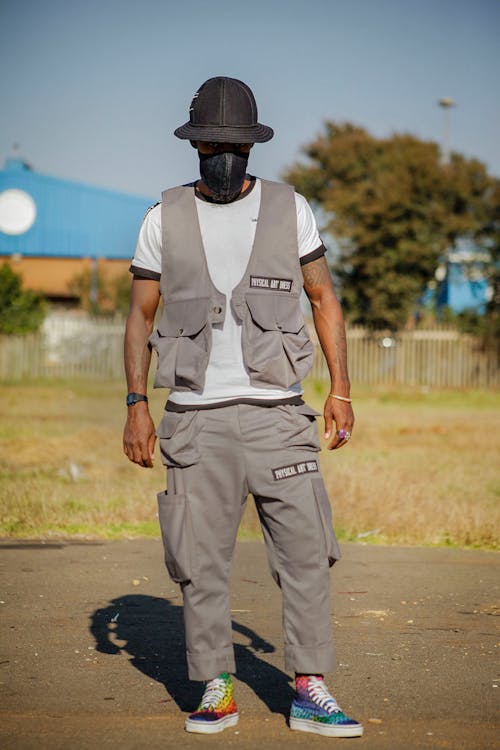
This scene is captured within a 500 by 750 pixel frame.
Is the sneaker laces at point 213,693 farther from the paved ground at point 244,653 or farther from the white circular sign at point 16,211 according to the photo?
the white circular sign at point 16,211

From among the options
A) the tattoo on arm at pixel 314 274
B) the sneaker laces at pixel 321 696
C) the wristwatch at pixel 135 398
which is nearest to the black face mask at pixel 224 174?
the tattoo on arm at pixel 314 274

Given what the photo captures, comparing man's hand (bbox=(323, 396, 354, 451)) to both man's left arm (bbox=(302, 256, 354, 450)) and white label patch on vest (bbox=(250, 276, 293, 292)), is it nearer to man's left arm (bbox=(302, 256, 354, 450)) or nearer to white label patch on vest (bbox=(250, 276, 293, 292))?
man's left arm (bbox=(302, 256, 354, 450))

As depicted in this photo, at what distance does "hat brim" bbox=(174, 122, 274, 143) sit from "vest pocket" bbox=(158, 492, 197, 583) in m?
1.25

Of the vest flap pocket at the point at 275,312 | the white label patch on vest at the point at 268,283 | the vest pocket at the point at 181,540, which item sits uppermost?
the white label patch on vest at the point at 268,283

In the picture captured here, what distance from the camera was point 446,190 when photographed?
124 ft

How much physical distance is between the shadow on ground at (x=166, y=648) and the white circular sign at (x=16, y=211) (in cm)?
4434

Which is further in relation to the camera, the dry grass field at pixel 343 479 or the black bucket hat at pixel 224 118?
the dry grass field at pixel 343 479

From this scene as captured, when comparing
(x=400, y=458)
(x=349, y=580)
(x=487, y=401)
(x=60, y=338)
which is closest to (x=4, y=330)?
(x=60, y=338)

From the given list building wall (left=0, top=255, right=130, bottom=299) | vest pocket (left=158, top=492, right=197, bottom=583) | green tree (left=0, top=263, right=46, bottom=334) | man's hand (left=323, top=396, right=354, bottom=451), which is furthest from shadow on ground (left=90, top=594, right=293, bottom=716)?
building wall (left=0, top=255, right=130, bottom=299)

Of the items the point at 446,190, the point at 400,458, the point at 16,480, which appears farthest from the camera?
the point at 446,190

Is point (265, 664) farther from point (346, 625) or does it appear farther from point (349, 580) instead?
point (349, 580)

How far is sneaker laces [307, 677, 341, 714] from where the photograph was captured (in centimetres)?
392

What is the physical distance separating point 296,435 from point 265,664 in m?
1.28

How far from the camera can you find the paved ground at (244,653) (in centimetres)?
395
